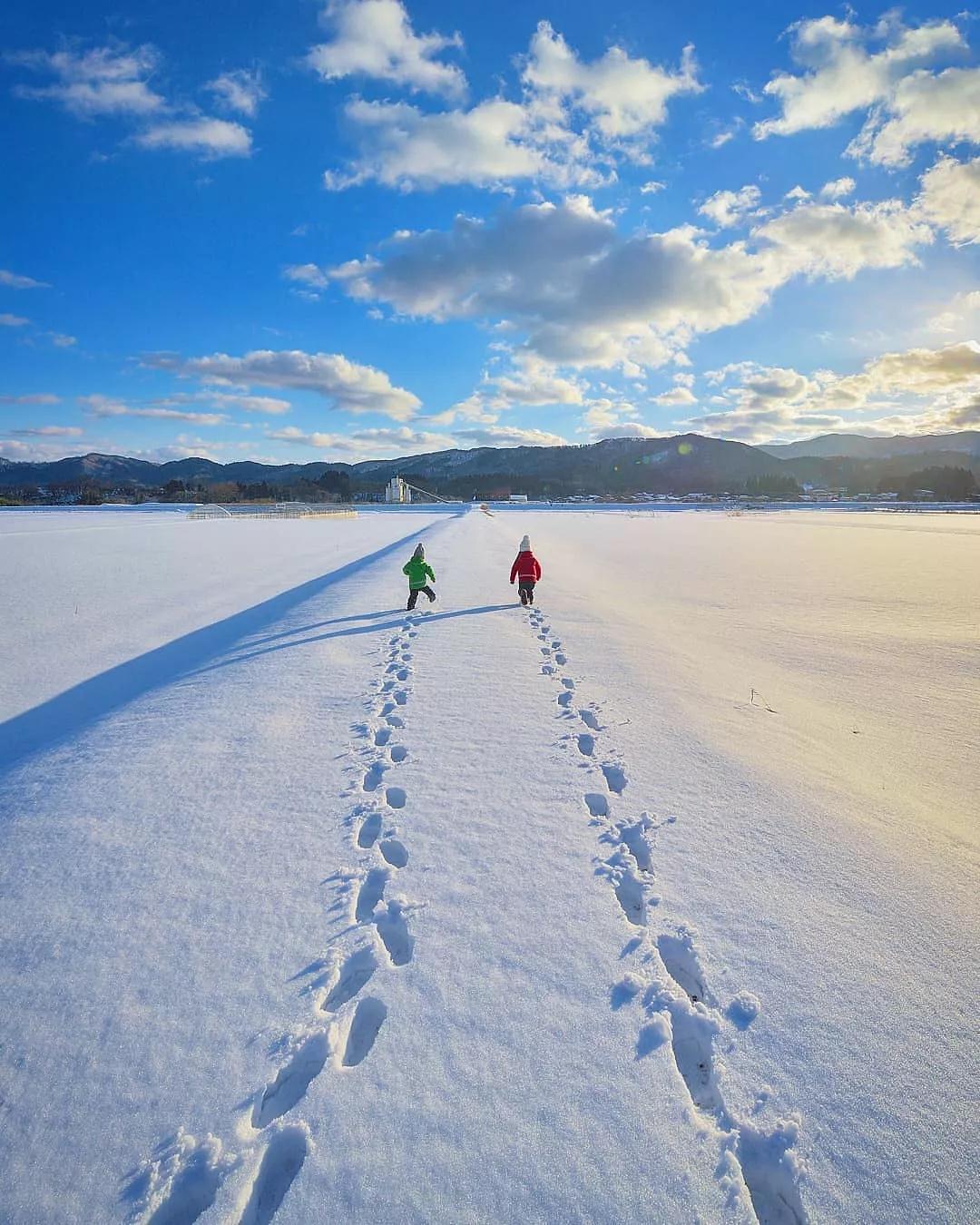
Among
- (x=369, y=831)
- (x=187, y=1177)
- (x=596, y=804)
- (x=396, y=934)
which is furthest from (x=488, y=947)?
(x=596, y=804)

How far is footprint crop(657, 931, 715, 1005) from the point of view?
2.82 meters

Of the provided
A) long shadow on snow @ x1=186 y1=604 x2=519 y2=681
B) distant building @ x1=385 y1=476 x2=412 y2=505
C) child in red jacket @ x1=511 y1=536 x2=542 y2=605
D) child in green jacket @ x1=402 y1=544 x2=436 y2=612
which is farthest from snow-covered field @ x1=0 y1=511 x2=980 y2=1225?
distant building @ x1=385 y1=476 x2=412 y2=505

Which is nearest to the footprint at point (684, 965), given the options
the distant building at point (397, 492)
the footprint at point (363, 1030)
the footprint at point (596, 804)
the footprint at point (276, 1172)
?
the footprint at point (596, 804)

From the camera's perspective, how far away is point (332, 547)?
87.7 feet

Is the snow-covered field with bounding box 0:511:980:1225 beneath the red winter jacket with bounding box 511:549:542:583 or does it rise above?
beneath

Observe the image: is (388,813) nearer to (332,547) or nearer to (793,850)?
(793,850)

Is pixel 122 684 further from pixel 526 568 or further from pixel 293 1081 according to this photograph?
pixel 526 568

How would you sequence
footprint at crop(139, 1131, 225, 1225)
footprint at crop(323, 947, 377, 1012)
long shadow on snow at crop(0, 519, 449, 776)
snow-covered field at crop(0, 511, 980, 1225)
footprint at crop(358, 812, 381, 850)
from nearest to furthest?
footprint at crop(139, 1131, 225, 1225) < snow-covered field at crop(0, 511, 980, 1225) < footprint at crop(323, 947, 377, 1012) < footprint at crop(358, 812, 381, 850) < long shadow on snow at crop(0, 519, 449, 776)

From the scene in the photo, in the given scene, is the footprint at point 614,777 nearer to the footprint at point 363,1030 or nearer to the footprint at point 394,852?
the footprint at point 394,852

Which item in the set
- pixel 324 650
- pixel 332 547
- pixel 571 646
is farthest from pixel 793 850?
pixel 332 547

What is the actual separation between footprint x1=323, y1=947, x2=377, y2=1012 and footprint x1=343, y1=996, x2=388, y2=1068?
10cm

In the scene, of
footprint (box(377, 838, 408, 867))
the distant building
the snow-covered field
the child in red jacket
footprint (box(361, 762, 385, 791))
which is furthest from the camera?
the distant building

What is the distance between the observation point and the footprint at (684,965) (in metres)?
2.82

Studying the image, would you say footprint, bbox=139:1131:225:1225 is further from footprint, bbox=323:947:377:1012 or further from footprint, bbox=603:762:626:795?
footprint, bbox=603:762:626:795
